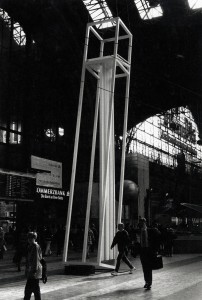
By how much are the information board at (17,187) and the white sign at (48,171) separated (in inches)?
20.0

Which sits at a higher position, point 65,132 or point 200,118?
point 200,118

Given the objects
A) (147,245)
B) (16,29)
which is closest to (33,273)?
(147,245)

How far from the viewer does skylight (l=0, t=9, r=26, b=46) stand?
26.1m

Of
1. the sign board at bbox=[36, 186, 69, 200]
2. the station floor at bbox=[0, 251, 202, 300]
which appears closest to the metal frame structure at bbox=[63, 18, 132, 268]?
the station floor at bbox=[0, 251, 202, 300]

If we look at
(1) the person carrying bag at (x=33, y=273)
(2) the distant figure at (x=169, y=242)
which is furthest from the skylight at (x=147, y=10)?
(1) the person carrying bag at (x=33, y=273)

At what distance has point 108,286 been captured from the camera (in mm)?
10680

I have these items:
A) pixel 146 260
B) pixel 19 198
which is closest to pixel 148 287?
pixel 146 260

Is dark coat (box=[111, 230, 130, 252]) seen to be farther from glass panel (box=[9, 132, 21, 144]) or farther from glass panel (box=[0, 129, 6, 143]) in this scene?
glass panel (box=[9, 132, 21, 144])

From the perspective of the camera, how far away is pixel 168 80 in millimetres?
36094

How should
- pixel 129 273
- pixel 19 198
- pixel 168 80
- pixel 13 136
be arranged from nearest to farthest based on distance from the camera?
pixel 129 273
pixel 19 198
pixel 13 136
pixel 168 80

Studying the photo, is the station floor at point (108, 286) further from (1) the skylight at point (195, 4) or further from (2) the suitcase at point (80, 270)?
(1) the skylight at point (195, 4)

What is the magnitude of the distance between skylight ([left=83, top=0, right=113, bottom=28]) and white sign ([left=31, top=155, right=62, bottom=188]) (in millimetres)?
10413

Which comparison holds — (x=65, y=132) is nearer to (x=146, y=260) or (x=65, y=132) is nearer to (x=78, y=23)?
(x=78, y=23)

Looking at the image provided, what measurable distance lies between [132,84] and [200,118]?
17834 mm
